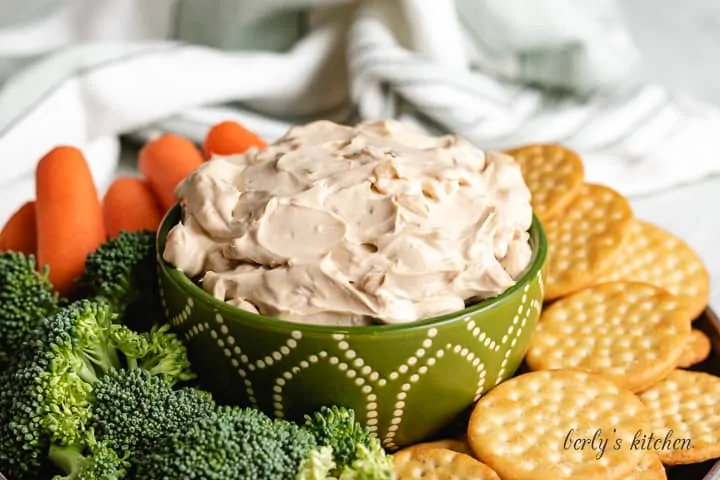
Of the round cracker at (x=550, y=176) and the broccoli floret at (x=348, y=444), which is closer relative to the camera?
the broccoli floret at (x=348, y=444)

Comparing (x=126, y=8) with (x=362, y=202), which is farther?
(x=126, y=8)

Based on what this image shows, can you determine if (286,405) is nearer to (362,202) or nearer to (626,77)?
(362,202)

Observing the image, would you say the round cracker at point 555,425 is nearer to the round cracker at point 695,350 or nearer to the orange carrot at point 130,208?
the round cracker at point 695,350

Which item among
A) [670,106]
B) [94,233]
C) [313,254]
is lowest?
[670,106]

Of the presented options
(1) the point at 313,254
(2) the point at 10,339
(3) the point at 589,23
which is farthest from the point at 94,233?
(3) the point at 589,23

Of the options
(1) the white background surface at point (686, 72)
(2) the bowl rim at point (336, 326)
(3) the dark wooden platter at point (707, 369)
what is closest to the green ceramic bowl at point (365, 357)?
(2) the bowl rim at point (336, 326)

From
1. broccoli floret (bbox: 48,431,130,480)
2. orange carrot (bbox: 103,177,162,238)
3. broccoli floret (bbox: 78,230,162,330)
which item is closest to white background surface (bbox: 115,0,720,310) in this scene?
orange carrot (bbox: 103,177,162,238)

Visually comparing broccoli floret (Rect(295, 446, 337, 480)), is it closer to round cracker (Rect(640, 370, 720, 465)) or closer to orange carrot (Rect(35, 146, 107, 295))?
round cracker (Rect(640, 370, 720, 465))
